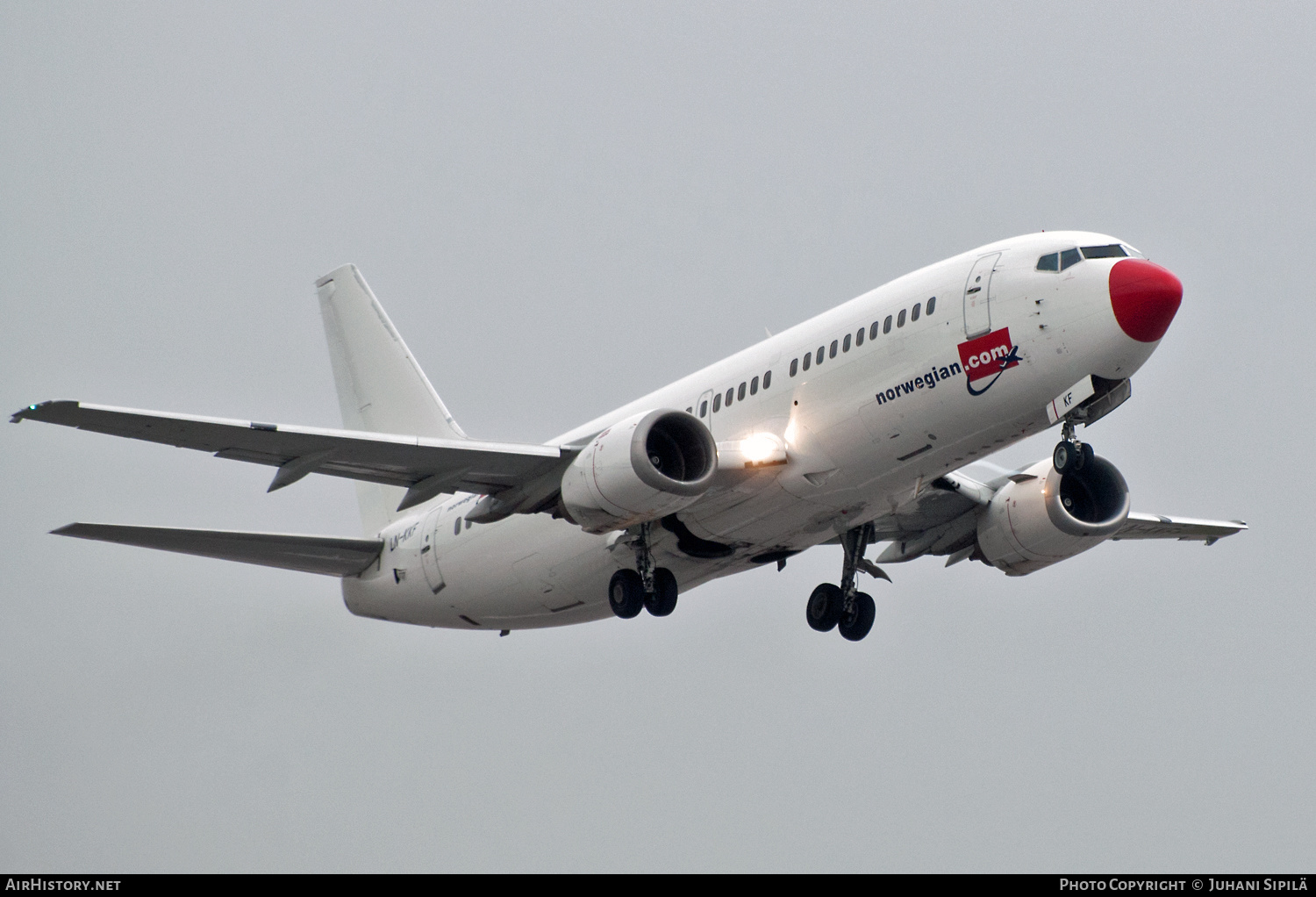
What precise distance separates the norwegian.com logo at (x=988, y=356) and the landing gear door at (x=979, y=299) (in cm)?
18

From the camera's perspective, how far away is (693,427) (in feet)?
103

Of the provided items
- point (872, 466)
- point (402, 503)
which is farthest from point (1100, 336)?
point (402, 503)

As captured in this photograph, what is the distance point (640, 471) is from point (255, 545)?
10142mm

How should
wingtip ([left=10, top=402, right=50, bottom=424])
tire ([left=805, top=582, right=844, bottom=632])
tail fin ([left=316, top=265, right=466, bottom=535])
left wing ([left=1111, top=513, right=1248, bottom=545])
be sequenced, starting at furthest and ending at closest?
1. tail fin ([left=316, top=265, right=466, bottom=535])
2. left wing ([left=1111, top=513, right=1248, bottom=545])
3. tire ([left=805, top=582, right=844, bottom=632])
4. wingtip ([left=10, top=402, right=50, bottom=424])

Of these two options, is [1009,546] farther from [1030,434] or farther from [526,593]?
[526,593]

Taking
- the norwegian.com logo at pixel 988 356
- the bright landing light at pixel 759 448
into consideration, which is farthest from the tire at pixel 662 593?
the norwegian.com logo at pixel 988 356

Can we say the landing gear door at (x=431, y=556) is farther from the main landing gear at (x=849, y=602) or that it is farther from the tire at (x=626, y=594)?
the main landing gear at (x=849, y=602)

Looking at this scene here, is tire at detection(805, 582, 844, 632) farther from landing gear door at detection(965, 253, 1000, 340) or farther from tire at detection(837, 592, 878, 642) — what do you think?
landing gear door at detection(965, 253, 1000, 340)

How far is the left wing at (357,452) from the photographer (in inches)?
1127

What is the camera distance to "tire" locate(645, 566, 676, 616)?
3391 centimetres

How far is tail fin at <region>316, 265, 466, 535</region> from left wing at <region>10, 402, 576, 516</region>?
29.4ft

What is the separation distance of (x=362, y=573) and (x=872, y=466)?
14.2 metres

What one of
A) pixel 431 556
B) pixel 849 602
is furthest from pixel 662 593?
pixel 431 556

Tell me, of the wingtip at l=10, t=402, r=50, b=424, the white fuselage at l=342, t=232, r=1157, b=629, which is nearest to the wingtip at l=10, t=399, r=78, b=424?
the wingtip at l=10, t=402, r=50, b=424
